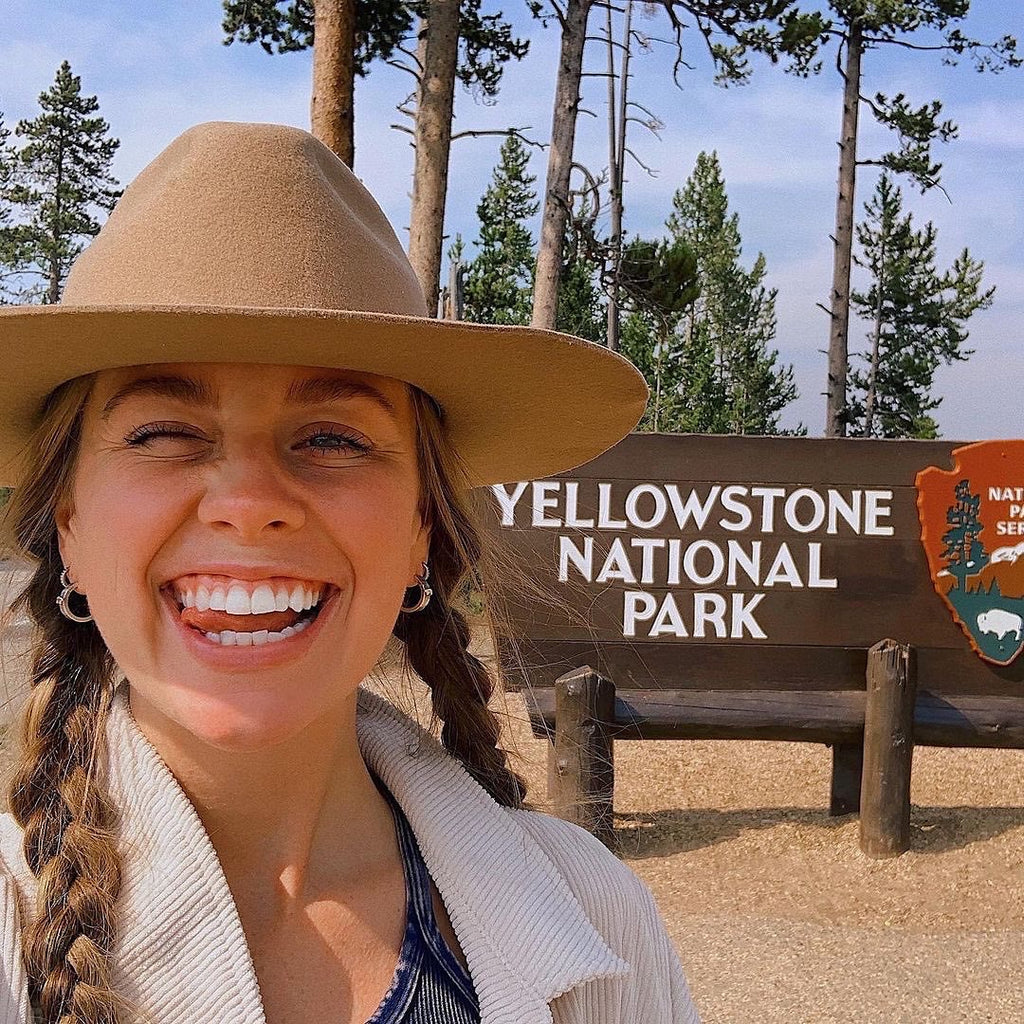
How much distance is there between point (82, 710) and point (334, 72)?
7.17m

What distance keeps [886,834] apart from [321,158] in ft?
17.2

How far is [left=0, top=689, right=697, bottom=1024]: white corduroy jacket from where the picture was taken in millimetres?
1141

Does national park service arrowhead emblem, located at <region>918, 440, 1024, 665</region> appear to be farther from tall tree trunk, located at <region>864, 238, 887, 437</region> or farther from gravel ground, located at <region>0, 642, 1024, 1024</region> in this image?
tall tree trunk, located at <region>864, 238, 887, 437</region>

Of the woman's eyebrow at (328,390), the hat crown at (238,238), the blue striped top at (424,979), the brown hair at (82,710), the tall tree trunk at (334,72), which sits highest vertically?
A: the tall tree trunk at (334,72)

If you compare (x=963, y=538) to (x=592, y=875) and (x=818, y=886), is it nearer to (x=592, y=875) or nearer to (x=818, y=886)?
(x=818, y=886)

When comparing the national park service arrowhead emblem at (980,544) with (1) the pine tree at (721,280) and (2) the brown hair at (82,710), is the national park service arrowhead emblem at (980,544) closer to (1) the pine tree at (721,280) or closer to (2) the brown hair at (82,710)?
(2) the brown hair at (82,710)

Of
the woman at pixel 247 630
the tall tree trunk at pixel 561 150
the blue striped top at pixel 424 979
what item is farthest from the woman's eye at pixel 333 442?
the tall tree trunk at pixel 561 150

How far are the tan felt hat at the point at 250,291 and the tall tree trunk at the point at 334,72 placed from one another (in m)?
6.78

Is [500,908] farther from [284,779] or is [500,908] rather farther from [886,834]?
[886,834]

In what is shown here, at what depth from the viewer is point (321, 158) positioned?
1320mm

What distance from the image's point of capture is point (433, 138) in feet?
32.0

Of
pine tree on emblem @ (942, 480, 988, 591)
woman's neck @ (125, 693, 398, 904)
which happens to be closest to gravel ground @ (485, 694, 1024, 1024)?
pine tree on emblem @ (942, 480, 988, 591)

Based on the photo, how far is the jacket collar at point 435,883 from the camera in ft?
3.76

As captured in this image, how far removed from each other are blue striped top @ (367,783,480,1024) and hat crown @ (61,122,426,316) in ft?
2.23
